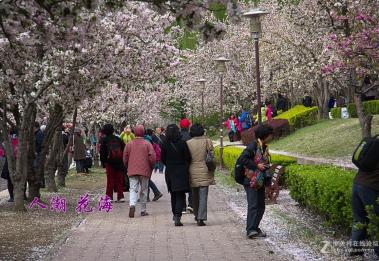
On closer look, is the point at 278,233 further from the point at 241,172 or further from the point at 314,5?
the point at 314,5

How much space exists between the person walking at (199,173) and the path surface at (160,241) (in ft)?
0.96

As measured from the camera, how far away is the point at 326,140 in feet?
86.4

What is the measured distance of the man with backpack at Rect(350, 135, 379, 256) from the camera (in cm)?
701

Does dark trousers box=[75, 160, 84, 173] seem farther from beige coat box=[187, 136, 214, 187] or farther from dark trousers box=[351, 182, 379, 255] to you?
dark trousers box=[351, 182, 379, 255]

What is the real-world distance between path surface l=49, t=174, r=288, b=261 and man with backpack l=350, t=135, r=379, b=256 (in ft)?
3.43

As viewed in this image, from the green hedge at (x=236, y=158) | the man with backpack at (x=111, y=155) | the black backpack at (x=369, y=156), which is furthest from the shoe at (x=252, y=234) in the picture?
the green hedge at (x=236, y=158)

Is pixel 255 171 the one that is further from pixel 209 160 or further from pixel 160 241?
pixel 209 160

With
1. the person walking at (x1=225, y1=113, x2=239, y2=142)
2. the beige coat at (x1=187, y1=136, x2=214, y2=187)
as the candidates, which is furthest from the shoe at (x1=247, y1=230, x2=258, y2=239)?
the person walking at (x1=225, y1=113, x2=239, y2=142)

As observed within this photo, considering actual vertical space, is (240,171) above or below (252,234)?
above

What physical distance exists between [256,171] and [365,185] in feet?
7.07

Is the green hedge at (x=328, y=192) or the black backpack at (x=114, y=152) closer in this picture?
the green hedge at (x=328, y=192)

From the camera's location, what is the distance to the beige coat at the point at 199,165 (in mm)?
10867

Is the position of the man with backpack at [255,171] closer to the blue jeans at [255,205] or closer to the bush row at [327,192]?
the blue jeans at [255,205]

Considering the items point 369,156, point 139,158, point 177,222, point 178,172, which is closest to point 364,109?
point 139,158
